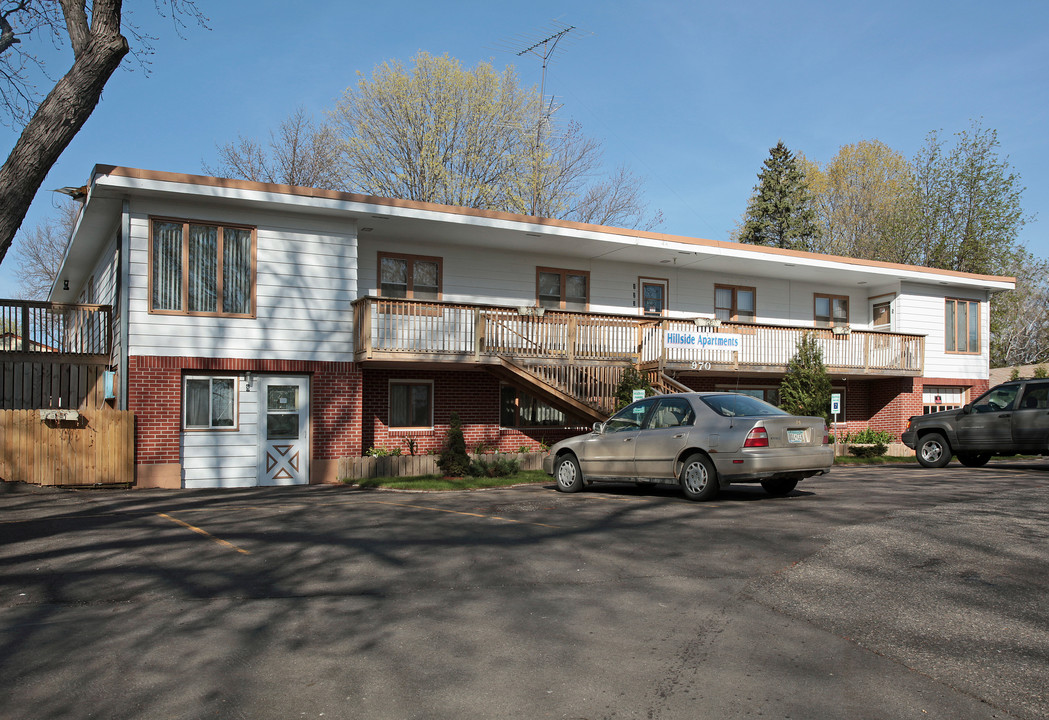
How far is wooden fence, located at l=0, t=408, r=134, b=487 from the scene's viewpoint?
15656 millimetres

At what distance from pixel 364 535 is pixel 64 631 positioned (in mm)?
3908

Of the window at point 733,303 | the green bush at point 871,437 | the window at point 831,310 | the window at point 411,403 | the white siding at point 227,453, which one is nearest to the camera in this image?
the white siding at point 227,453

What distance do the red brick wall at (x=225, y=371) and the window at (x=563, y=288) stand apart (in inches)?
243

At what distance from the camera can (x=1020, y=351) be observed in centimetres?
4794

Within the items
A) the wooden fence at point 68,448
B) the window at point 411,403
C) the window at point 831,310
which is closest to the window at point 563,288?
the window at point 411,403

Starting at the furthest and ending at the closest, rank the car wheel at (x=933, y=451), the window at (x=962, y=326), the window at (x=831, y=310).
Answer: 1. the window at (x=962, y=326)
2. the window at (x=831, y=310)
3. the car wheel at (x=933, y=451)

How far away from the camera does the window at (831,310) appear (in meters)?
26.9

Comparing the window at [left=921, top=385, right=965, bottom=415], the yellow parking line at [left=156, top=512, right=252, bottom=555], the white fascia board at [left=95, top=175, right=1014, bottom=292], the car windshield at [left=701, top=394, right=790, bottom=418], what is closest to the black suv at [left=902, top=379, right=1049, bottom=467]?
the white fascia board at [left=95, top=175, right=1014, bottom=292]

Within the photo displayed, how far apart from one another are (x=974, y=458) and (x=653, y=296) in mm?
9261

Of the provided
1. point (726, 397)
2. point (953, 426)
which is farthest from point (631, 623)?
point (953, 426)

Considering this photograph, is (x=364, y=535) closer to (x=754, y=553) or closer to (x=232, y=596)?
(x=232, y=596)

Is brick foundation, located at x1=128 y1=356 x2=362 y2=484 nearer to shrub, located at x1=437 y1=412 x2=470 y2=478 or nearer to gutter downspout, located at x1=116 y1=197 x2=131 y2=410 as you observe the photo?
gutter downspout, located at x1=116 y1=197 x2=131 y2=410

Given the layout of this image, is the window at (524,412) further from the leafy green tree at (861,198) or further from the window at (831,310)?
the leafy green tree at (861,198)

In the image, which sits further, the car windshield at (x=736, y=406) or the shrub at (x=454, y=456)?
the shrub at (x=454, y=456)
